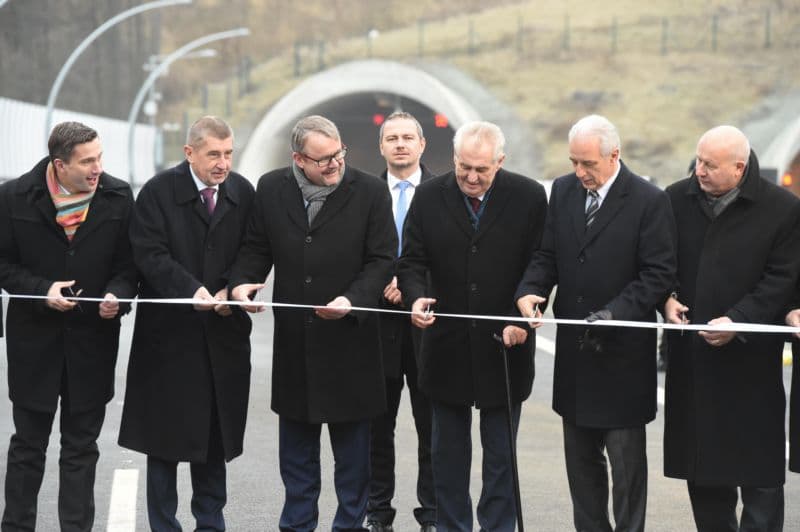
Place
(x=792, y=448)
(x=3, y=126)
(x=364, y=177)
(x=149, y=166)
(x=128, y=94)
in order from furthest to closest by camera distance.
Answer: (x=128, y=94)
(x=149, y=166)
(x=3, y=126)
(x=364, y=177)
(x=792, y=448)

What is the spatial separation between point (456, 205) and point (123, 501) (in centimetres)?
283

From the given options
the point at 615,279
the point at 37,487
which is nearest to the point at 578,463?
the point at 615,279

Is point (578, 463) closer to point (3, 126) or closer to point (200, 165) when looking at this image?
point (200, 165)

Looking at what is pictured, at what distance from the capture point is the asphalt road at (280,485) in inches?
360

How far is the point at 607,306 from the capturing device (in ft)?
25.0

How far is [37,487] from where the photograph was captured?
813 cm

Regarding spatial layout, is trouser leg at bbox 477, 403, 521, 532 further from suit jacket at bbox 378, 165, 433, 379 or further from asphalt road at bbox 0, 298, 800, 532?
suit jacket at bbox 378, 165, 433, 379

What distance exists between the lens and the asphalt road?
9.16 meters

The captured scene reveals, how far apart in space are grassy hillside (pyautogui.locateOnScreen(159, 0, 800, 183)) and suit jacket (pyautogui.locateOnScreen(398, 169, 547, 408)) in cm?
5693

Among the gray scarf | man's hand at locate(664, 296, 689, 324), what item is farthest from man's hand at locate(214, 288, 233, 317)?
man's hand at locate(664, 296, 689, 324)

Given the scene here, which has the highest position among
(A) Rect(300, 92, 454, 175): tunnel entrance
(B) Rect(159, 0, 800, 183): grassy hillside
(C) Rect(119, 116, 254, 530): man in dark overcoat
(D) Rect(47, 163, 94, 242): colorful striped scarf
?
(B) Rect(159, 0, 800, 183): grassy hillside

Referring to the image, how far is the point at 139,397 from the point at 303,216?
47.3 inches

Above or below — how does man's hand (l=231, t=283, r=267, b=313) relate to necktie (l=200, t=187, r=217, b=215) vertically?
below

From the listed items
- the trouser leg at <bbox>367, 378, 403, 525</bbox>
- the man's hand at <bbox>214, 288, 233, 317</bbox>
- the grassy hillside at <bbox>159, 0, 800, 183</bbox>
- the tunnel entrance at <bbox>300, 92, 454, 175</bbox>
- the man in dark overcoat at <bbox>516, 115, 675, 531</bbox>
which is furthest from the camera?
the grassy hillside at <bbox>159, 0, 800, 183</bbox>
